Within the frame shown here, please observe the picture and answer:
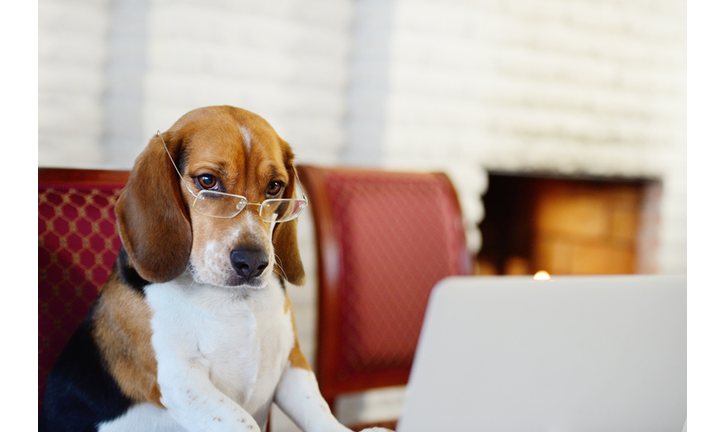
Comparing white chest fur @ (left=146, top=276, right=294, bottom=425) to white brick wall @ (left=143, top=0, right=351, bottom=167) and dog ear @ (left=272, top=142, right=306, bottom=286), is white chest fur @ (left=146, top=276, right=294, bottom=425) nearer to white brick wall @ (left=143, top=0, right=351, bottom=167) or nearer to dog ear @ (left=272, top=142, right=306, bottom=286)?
dog ear @ (left=272, top=142, right=306, bottom=286)

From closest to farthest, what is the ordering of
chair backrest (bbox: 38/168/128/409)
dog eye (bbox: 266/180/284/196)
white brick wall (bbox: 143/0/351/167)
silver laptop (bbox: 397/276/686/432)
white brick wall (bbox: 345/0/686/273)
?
silver laptop (bbox: 397/276/686/432) → dog eye (bbox: 266/180/284/196) → chair backrest (bbox: 38/168/128/409) → white brick wall (bbox: 143/0/351/167) → white brick wall (bbox: 345/0/686/273)

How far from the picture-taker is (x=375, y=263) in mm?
1197

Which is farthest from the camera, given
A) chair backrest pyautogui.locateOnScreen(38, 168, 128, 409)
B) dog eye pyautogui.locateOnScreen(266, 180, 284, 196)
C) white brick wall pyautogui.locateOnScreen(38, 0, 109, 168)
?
white brick wall pyautogui.locateOnScreen(38, 0, 109, 168)

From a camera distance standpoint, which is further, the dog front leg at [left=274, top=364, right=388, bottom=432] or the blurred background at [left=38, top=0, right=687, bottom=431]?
the blurred background at [left=38, top=0, right=687, bottom=431]

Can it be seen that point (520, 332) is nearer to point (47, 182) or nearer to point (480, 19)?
point (47, 182)

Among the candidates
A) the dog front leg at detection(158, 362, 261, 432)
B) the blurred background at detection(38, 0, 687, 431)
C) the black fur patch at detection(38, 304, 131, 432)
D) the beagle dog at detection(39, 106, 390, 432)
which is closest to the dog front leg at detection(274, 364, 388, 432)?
the beagle dog at detection(39, 106, 390, 432)

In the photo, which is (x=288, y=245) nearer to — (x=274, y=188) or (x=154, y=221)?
(x=274, y=188)

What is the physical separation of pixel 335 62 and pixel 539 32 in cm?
84

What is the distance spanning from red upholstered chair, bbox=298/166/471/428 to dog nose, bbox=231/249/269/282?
1.57 feet

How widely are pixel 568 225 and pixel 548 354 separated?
2.04 m

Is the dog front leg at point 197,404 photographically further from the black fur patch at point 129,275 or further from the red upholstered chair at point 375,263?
the red upholstered chair at point 375,263

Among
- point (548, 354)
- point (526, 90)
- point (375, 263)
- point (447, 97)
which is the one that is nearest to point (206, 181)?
point (548, 354)

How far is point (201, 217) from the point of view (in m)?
0.69

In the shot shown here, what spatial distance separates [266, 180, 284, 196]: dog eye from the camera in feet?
2.41
